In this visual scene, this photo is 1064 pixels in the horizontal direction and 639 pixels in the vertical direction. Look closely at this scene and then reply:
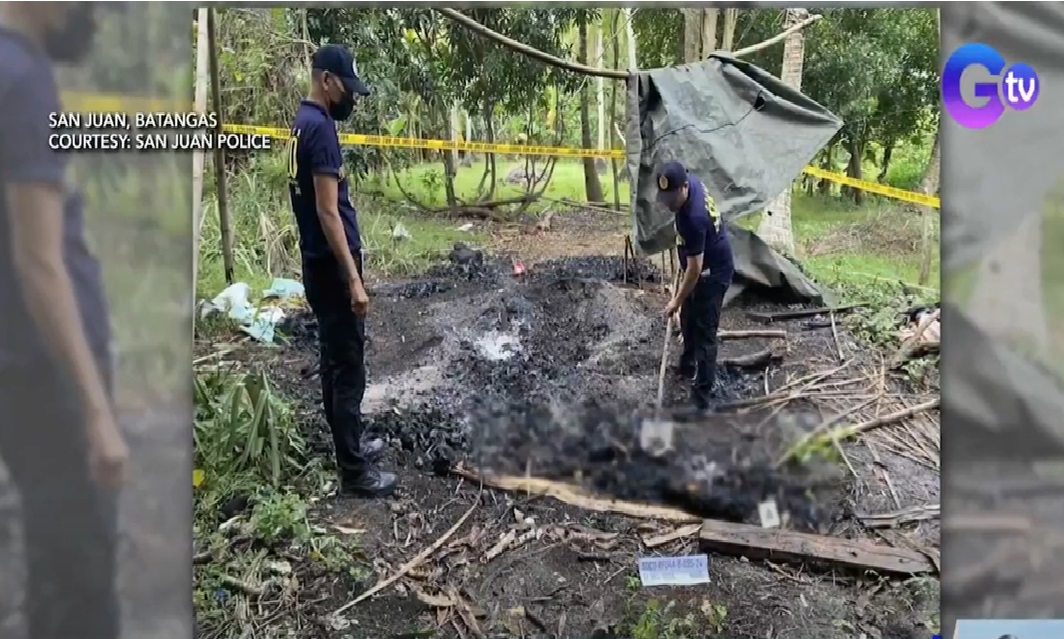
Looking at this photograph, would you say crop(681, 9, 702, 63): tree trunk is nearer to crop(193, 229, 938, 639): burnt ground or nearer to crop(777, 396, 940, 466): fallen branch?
crop(193, 229, 938, 639): burnt ground

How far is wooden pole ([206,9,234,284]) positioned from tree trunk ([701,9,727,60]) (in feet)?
4.89

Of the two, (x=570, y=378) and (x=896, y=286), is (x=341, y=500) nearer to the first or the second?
(x=570, y=378)

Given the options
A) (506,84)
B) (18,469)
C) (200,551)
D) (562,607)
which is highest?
(506,84)

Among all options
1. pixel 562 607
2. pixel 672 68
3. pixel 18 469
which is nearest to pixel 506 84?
pixel 672 68

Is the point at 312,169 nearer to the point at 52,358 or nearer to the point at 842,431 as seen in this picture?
the point at 52,358

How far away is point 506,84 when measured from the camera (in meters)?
2.55

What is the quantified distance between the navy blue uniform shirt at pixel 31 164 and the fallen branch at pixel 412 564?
112 centimetres

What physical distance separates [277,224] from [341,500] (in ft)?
2.90

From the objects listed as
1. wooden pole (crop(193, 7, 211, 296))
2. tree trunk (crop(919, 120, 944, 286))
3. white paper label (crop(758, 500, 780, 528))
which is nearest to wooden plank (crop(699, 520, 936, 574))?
white paper label (crop(758, 500, 780, 528))

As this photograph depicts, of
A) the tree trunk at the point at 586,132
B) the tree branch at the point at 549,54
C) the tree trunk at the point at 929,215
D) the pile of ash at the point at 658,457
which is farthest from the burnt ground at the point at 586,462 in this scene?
the tree branch at the point at 549,54

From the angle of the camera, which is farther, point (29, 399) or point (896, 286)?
point (896, 286)

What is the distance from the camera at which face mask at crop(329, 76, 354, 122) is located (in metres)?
2.46

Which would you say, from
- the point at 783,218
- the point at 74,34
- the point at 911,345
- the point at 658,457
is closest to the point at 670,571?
the point at 658,457

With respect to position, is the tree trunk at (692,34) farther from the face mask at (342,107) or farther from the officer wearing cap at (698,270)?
the face mask at (342,107)
